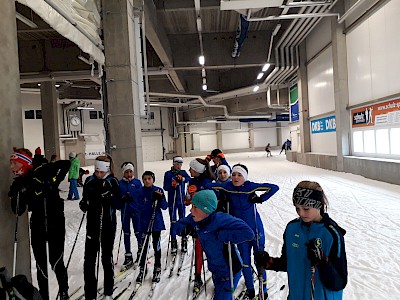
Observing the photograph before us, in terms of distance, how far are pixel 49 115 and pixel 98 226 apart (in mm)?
15583

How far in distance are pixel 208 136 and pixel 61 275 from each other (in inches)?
1419

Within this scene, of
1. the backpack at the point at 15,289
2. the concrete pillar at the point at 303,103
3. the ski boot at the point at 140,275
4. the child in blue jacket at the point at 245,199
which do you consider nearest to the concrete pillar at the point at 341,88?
the concrete pillar at the point at 303,103

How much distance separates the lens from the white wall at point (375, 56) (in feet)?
32.0

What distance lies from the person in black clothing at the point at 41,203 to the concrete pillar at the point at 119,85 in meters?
4.82

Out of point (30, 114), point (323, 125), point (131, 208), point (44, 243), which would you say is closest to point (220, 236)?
point (44, 243)

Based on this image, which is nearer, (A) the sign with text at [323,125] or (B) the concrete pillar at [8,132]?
(B) the concrete pillar at [8,132]

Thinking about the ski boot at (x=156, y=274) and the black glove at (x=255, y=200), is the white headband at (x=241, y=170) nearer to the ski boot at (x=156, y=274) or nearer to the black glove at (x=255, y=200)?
the black glove at (x=255, y=200)

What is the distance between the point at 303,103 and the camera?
18828mm

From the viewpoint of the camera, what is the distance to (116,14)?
8.22 meters

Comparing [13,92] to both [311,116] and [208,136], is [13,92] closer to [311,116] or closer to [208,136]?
[311,116]

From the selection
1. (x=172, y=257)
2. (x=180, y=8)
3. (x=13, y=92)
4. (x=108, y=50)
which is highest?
(x=180, y=8)

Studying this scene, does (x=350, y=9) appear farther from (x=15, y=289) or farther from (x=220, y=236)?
(x=15, y=289)

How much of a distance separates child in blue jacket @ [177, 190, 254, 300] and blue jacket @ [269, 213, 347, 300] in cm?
41

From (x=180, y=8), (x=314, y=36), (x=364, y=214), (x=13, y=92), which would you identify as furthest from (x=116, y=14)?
(x=314, y=36)
